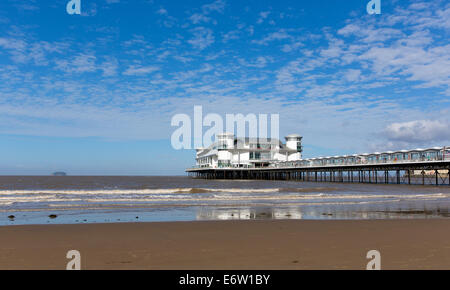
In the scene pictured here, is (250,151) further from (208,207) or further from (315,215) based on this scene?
(315,215)

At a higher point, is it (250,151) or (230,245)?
(250,151)

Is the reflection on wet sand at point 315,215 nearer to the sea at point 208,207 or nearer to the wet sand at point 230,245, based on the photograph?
the sea at point 208,207

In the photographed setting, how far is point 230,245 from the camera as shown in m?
6.84

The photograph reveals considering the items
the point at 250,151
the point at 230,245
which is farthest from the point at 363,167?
the point at 230,245

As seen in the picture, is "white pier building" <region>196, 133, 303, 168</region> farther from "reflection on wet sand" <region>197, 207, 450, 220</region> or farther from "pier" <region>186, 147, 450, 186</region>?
"reflection on wet sand" <region>197, 207, 450, 220</region>

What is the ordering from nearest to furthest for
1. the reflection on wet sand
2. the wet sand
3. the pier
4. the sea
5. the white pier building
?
the wet sand < the reflection on wet sand < the sea < the pier < the white pier building

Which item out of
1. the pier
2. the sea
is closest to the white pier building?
the pier

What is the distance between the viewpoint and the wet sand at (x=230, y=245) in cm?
535

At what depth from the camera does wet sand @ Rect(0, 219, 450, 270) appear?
5.35m

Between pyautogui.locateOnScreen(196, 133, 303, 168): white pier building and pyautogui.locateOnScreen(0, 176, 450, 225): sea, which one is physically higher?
pyautogui.locateOnScreen(196, 133, 303, 168): white pier building

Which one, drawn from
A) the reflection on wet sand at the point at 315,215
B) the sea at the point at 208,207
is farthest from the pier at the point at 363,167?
the reflection on wet sand at the point at 315,215

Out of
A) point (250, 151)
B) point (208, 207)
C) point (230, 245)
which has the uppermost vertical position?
point (250, 151)
